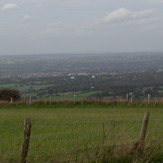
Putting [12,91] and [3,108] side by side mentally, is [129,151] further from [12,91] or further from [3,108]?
[12,91]

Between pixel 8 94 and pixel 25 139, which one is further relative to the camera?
pixel 8 94

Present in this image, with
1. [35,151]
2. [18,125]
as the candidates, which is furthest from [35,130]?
[35,151]

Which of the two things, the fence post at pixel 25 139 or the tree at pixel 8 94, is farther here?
the tree at pixel 8 94

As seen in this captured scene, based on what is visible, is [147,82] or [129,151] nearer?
[129,151]

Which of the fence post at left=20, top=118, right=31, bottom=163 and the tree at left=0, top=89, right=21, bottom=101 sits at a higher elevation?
the fence post at left=20, top=118, right=31, bottom=163

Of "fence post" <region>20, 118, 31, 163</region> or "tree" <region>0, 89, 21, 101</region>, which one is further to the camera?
"tree" <region>0, 89, 21, 101</region>

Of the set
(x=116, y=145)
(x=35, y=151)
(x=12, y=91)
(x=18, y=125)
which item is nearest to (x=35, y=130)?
(x=18, y=125)

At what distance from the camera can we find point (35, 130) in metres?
14.1

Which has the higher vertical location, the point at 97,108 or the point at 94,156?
the point at 94,156

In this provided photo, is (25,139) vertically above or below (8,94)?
above

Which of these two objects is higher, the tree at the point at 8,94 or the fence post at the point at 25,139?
the fence post at the point at 25,139

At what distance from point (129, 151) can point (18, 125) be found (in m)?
8.88

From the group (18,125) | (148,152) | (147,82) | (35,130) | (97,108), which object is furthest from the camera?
(147,82)

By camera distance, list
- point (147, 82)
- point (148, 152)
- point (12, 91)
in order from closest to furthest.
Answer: point (148, 152)
point (12, 91)
point (147, 82)
